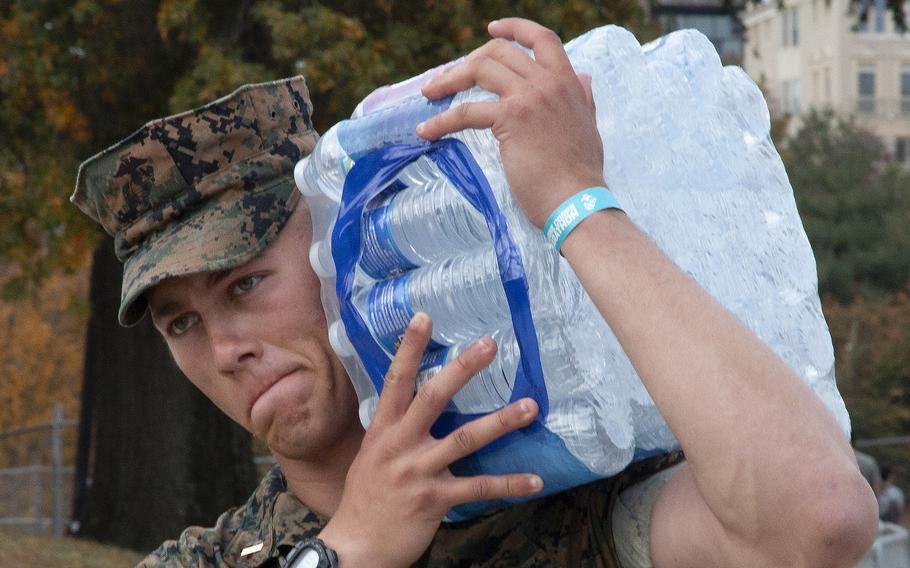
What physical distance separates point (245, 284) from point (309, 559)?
0.52 metres

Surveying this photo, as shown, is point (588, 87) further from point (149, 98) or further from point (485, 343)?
point (149, 98)

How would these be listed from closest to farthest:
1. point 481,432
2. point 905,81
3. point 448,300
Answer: point 481,432, point 448,300, point 905,81

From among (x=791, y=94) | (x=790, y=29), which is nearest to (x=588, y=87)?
(x=791, y=94)

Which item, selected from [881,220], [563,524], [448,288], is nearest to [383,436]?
[448,288]

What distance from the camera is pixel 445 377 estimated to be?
205 cm

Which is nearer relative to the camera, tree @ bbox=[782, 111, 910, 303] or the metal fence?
the metal fence

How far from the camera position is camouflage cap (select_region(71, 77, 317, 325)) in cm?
247

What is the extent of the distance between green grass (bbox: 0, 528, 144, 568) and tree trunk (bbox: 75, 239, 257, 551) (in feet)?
1.01

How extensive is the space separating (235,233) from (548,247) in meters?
0.67

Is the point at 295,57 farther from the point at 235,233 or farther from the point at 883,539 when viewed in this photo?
the point at 235,233

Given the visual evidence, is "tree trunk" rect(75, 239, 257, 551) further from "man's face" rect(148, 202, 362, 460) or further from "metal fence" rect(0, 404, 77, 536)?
"man's face" rect(148, 202, 362, 460)

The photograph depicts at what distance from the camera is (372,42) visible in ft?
30.7

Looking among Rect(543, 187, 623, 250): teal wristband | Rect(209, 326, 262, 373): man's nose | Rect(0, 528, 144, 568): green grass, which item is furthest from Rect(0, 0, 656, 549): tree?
Rect(543, 187, 623, 250): teal wristband

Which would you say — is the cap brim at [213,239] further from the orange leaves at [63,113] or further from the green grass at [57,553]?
the orange leaves at [63,113]
